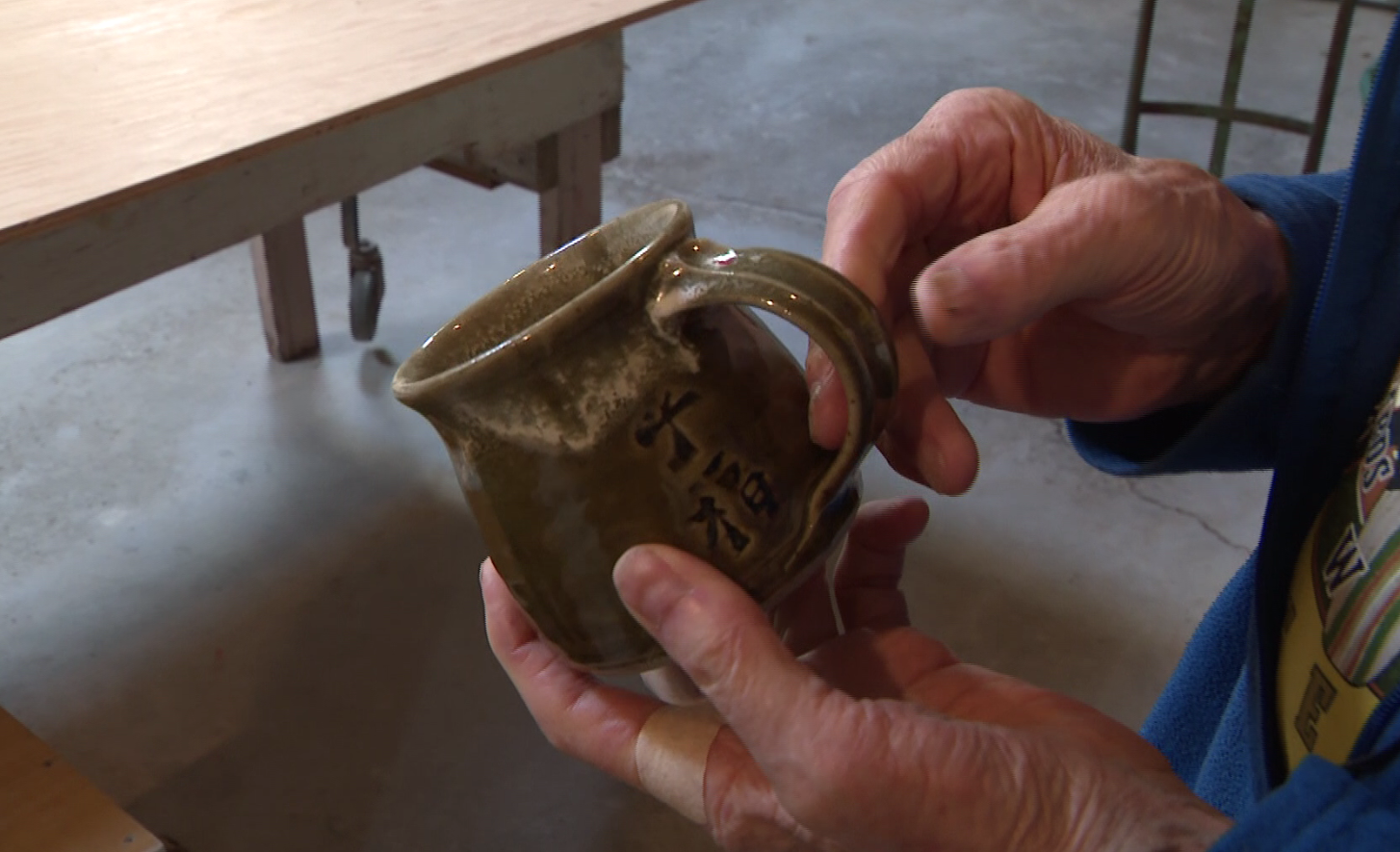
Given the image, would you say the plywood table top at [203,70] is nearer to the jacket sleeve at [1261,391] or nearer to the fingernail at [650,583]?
the fingernail at [650,583]

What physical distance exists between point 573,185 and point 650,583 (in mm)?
1040

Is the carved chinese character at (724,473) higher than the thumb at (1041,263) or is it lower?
lower

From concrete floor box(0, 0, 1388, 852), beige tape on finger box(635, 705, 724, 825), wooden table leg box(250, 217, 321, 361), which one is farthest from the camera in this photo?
wooden table leg box(250, 217, 321, 361)

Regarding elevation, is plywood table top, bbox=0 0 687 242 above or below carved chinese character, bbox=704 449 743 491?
above

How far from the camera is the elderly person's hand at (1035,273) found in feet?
2.03

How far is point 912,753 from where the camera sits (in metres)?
0.57

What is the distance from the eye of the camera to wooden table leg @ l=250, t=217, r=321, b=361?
79.0 inches

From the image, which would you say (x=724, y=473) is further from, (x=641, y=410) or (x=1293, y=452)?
(x=1293, y=452)

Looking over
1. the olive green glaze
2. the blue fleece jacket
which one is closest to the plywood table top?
the olive green glaze

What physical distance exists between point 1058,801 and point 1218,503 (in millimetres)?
1442

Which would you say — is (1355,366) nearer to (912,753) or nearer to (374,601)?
(912,753)

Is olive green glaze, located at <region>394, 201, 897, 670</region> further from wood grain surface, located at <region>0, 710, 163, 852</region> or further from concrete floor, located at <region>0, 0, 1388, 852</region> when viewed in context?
concrete floor, located at <region>0, 0, 1388, 852</region>

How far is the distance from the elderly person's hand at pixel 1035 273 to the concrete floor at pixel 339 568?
78 cm

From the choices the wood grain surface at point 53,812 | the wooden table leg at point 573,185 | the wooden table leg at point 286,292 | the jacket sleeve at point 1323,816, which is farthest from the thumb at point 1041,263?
the wooden table leg at point 286,292
